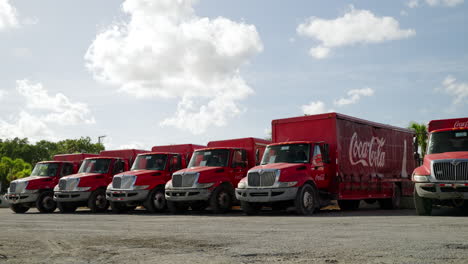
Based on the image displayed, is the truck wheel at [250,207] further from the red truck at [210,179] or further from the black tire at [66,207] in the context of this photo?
the black tire at [66,207]

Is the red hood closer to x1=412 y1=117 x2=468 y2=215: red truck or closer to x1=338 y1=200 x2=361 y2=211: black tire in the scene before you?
x1=412 y1=117 x2=468 y2=215: red truck

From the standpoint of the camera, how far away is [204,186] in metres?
17.5

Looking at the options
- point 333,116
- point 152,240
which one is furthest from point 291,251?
point 333,116

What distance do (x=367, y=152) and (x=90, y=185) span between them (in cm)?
1142

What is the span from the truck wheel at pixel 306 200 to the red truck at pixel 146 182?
22.1ft

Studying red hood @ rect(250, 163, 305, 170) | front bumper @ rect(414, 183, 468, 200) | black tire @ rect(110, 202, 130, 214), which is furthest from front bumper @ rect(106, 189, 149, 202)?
front bumper @ rect(414, 183, 468, 200)

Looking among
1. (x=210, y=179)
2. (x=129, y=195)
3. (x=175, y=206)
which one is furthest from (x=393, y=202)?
(x=129, y=195)

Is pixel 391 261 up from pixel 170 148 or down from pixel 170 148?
down

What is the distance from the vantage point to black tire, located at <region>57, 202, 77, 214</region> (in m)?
21.8

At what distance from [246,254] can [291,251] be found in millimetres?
646

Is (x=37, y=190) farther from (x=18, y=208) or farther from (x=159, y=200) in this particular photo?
(x=159, y=200)

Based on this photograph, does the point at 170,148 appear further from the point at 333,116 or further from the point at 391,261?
the point at 391,261

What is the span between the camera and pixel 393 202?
20000mm

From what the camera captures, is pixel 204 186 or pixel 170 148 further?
pixel 170 148
